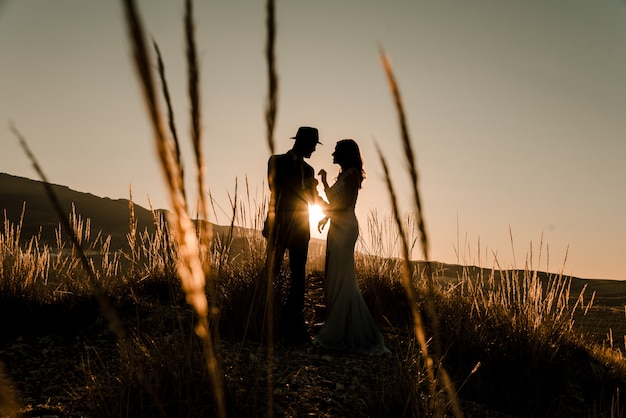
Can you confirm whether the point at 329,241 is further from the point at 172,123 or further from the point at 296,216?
the point at 172,123

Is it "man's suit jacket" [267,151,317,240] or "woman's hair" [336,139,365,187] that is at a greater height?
"woman's hair" [336,139,365,187]

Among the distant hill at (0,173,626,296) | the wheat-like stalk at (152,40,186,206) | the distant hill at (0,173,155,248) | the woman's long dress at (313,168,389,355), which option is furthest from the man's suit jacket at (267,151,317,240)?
the distant hill at (0,173,155,248)

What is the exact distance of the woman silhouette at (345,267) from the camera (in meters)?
4.46

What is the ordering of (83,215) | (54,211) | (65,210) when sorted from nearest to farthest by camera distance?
(54,211) → (65,210) → (83,215)

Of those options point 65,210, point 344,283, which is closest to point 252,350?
point 344,283

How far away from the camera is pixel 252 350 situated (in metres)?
3.75

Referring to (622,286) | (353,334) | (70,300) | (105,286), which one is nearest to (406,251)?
(353,334)

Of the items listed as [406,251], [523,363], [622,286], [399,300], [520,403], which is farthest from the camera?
[622,286]

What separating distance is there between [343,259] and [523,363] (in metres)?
1.96

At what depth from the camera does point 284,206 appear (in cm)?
436

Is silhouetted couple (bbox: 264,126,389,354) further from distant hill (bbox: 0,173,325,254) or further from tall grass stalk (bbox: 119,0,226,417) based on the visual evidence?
distant hill (bbox: 0,173,325,254)

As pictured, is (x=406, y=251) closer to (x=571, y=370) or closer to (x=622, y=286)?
(x=571, y=370)

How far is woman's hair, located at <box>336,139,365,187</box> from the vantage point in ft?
15.6

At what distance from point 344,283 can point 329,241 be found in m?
0.47
